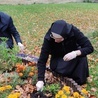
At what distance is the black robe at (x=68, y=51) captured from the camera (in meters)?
5.05

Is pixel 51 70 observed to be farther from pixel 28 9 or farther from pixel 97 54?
pixel 28 9

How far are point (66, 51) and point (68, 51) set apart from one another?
1.4 inches


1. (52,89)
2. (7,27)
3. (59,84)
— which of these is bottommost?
(59,84)

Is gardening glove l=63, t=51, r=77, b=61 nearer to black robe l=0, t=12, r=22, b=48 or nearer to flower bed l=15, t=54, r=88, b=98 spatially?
flower bed l=15, t=54, r=88, b=98

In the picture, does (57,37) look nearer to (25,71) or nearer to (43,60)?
(43,60)

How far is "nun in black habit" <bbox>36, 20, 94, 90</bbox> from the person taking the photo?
489 cm

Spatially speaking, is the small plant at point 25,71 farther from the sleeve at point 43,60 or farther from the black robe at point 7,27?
the black robe at point 7,27

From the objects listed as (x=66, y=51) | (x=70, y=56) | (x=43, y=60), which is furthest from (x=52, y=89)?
(x=66, y=51)

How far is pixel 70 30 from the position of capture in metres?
5.03

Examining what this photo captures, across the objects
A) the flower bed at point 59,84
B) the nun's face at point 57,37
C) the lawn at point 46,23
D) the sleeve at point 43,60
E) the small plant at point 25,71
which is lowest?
the lawn at point 46,23

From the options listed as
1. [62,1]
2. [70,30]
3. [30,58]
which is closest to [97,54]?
[30,58]

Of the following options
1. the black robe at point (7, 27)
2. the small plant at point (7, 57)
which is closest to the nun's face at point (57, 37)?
the small plant at point (7, 57)

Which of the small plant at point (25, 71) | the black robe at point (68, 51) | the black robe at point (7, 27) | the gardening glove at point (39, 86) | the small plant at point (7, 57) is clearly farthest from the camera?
the black robe at point (7, 27)

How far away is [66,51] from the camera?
17.6ft
